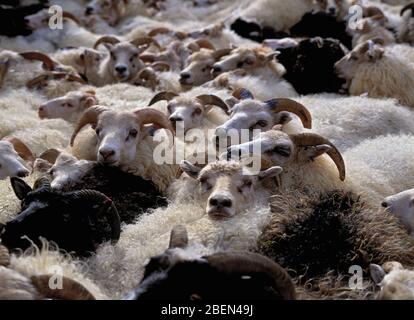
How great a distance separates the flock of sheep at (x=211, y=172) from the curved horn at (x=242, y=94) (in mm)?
29

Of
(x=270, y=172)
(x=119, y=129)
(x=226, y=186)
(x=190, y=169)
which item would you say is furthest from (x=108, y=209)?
(x=119, y=129)

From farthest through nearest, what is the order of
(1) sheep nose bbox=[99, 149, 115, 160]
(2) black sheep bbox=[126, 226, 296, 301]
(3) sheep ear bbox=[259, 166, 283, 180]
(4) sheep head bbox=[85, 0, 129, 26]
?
(4) sheep head bbox=[85, 0, 129, 26] → (1) sheep nose bbox=[99, 149, 115, 160] → (3) sheep ear bbox=[259, 166, 283, 180] → (2) black sheep bbox=[126, 226, 296, 301]

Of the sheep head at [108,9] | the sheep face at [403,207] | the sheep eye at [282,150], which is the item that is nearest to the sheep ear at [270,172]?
the sheep eye at [282,150]

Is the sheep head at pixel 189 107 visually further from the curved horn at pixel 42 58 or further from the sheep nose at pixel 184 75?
the curved horn at pixel 42 58

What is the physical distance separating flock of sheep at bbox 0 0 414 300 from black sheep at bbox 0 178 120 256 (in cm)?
→ 1

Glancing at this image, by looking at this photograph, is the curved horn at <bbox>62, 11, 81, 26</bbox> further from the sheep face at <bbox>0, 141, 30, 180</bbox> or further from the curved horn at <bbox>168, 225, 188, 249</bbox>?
the curved horn at <bbox>168, 225, 188, 249</bbox>

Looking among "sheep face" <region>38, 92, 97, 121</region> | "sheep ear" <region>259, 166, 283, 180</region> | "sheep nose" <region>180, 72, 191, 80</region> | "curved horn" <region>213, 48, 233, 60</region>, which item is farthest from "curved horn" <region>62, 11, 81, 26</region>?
"sheep ear" <region>259, 166, 283, 180</region>

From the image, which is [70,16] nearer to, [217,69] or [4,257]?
[217,69]

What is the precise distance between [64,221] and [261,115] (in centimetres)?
294

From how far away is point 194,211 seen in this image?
6.86 m

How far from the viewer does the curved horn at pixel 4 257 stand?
5.35 meters

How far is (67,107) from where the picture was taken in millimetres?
10719

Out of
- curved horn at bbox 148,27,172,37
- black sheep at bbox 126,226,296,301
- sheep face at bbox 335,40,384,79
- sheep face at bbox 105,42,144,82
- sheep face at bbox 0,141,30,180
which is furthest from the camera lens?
curved horn at bbox 148,27,172,37

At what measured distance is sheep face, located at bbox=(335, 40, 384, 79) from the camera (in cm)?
1148
